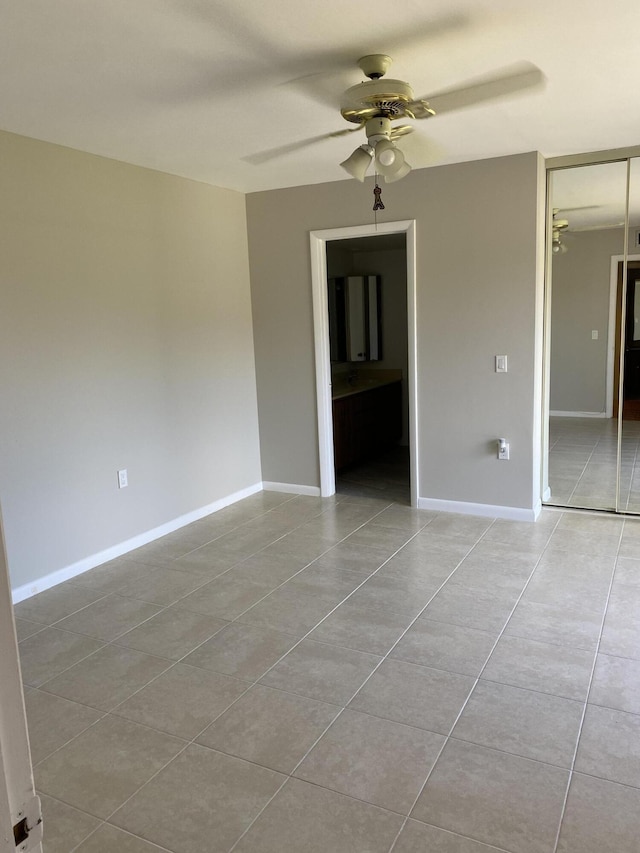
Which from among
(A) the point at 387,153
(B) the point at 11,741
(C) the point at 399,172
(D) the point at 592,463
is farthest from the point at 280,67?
(D) the point at 592,463

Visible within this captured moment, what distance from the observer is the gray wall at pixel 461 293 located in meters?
4.35

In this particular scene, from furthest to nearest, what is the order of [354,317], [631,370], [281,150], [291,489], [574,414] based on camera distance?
[354,317] → [291,489] → [574,414] → [631,370] → [281,150]

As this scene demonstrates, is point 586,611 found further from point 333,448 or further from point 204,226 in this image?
point 204,226

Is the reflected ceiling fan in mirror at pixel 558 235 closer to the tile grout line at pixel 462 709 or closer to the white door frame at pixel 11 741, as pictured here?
the tile grout line at pixel 462 709

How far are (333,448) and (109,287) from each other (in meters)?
2.40

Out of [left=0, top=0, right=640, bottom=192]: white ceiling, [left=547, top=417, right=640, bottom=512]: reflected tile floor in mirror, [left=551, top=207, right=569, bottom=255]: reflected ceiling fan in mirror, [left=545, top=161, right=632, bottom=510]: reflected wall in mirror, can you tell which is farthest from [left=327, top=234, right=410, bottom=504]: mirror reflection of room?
[left=0, top=0, right=640, bottom=192]: white ceiling

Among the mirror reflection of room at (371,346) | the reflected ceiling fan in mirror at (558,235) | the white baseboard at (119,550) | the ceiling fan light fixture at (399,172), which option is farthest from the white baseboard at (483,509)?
the ceiling fan light fixture at (399,172)

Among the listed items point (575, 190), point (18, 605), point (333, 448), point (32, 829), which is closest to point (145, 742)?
point (18, 605)

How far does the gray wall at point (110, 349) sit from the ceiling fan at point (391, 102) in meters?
1.73

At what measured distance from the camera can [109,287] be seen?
13.2 ft

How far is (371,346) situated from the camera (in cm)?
711

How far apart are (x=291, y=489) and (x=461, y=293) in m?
2.16

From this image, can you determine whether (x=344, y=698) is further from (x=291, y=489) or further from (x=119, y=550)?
(x=291, y=489)

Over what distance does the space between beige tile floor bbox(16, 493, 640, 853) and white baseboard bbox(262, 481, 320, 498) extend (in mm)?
1222
